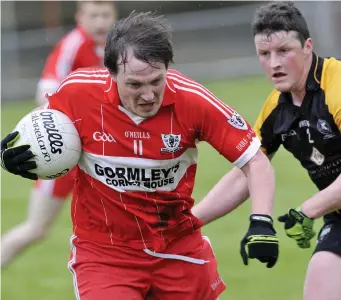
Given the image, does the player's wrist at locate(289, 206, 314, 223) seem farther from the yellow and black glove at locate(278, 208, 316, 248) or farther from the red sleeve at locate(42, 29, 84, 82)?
the red sleeve at locate(42, 29, 84, 82)

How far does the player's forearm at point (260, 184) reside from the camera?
14.7 ft

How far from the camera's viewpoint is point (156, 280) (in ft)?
15.7

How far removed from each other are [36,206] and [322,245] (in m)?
2.67

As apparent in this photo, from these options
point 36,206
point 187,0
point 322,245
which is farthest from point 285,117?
point 187,0

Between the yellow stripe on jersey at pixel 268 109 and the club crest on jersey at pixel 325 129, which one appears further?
the yellow stripe on jersey at pixel 268 109

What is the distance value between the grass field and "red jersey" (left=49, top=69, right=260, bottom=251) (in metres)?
2.42

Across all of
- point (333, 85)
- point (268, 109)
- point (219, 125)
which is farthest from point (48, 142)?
point (333, 85)

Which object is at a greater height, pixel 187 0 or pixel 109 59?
pixel 109 59

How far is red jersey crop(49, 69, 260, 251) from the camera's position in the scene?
4566 millimetres

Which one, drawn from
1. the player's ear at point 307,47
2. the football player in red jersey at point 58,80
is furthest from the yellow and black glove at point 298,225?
the football player in red jersey at point 58,80

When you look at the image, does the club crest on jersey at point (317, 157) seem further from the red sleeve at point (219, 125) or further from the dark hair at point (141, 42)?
the dark hair at point (141, 42)

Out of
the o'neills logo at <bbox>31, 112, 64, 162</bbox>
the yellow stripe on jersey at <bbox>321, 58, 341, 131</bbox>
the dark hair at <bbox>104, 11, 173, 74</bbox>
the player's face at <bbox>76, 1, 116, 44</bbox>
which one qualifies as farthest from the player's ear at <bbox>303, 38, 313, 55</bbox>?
the player's face at <bbox>76, 1, 116, 44</bbox>

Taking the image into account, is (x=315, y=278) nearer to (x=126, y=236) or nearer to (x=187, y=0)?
(x=126, y=236)

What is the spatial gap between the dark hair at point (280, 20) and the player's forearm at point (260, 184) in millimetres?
804
